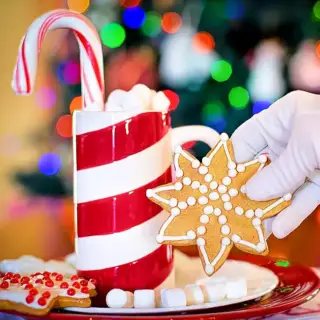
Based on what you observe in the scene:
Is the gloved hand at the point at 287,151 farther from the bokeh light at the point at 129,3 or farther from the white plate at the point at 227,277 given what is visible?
the bokeh light at the point at 129,3

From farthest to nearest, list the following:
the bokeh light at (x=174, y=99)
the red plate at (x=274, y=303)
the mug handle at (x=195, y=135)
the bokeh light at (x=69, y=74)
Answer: the bokeh light at (x=69, y=74), the bokeh light at (x=174, y=99), the mug handle at (x=195, y=135), the red plate at (x=274, y=303)

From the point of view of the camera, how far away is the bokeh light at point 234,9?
2488mm

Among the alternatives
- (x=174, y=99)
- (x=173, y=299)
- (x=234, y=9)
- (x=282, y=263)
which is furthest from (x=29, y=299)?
(x=234, y=9)

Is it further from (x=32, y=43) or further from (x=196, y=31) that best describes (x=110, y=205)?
→ (x=196, y=31)

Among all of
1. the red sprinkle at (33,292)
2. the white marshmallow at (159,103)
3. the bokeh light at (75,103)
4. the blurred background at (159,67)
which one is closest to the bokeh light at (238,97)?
the blurred background at (159,67)

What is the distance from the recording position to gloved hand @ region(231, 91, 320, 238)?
0.57m

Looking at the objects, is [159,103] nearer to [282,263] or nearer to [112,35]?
[282,263]

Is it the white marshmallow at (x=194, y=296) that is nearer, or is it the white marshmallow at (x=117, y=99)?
the white marshmallow at (x=194, y=296)

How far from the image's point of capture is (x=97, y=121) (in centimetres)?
Result: 66

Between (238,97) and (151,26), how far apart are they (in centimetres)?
49

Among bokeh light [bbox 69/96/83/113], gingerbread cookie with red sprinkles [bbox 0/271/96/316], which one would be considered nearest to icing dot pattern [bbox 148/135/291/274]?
gingerbread cookie with red sprinkles [bbox 0/271/96/316]

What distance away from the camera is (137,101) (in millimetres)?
689

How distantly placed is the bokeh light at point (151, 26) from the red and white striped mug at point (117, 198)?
1900 millimetres

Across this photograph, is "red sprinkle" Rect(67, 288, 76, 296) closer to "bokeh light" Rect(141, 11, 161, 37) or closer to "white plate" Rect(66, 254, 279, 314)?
"white plate" Rect(66, 254, 279, 314)
